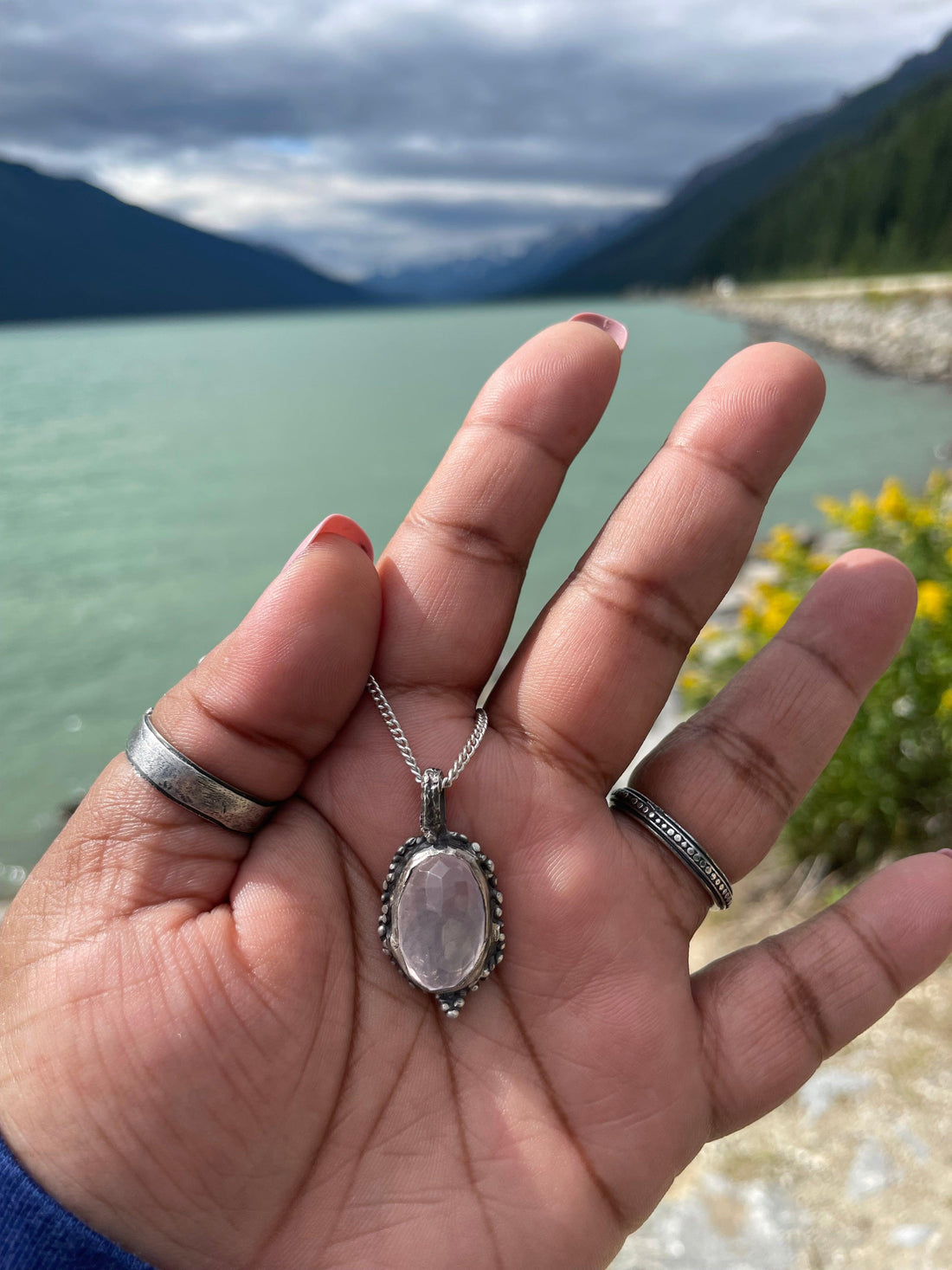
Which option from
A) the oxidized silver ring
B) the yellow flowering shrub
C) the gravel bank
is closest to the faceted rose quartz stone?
the oxidized silver ring

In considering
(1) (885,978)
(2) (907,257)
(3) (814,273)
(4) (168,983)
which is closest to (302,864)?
(4) (168,983)

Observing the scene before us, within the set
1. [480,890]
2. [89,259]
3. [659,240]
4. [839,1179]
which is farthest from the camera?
[659,240]

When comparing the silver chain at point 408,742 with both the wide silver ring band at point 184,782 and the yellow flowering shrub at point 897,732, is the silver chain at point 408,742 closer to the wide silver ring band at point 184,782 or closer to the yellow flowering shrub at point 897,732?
the wide silver ring band at point 184,782

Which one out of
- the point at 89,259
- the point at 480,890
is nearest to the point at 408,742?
the point at 480,890

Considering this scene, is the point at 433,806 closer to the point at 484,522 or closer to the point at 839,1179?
the point at 484,522

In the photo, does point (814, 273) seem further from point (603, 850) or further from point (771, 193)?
point (603, 850)

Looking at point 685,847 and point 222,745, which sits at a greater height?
point 222,745
